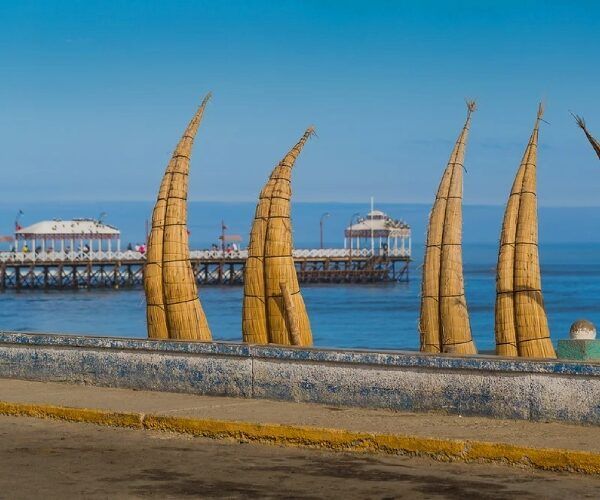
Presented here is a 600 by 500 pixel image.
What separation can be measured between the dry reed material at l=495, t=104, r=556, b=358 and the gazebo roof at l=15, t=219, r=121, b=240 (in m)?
102

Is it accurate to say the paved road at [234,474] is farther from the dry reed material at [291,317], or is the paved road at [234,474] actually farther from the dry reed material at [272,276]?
the dry reed material at [272,276]

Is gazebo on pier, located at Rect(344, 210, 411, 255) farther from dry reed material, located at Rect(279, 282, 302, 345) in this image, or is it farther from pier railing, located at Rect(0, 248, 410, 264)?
dry reed material, located at Rect(279, 282, 302, 345)

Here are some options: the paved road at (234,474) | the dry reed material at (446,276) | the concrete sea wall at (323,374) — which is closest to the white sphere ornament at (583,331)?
the concrete sea wall at (323,374)

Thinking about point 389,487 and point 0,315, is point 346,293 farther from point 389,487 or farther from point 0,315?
point 389,487

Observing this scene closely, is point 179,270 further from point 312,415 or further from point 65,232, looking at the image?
point 65,232

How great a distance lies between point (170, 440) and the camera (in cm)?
980

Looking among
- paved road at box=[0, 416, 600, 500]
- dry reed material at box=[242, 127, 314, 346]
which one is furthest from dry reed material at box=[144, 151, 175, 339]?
paved road at box=[0, 416, 600, 500]

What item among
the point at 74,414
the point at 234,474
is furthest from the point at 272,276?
the point at 234,474

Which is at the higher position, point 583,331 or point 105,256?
point 105,256

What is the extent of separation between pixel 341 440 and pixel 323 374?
1483 millimetres

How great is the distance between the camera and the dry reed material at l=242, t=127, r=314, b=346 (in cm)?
1595

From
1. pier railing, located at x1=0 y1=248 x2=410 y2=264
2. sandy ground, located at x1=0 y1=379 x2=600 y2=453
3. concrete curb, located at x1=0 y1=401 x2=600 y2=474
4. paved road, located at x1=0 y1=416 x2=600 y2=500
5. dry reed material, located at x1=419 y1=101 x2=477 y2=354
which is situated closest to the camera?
paved road, located at x1=0 y1=416 x2=600 y2=500

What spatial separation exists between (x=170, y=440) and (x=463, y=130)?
33.4ft

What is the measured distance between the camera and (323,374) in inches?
419
